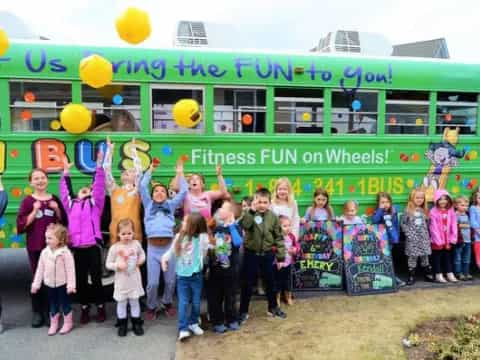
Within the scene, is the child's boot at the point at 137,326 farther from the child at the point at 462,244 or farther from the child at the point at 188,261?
the child at the point at 462,244

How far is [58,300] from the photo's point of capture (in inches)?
147

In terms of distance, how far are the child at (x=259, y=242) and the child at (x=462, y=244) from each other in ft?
7.59

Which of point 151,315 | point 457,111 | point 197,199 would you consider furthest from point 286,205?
point 457,111

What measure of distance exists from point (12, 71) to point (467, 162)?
16.5 ft

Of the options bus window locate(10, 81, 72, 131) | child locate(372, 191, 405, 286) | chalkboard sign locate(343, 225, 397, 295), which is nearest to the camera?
bus window locate(10, 81, 72, 131)

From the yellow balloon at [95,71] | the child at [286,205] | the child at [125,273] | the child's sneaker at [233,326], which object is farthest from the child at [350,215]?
the yellow balloon at [95,71]

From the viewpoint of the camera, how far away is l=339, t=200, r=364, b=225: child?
15.3 feet

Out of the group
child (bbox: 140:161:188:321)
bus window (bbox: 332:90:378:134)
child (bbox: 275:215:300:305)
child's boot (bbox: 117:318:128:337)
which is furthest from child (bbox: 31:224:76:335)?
bus window (bbox: 332:90:378:134)

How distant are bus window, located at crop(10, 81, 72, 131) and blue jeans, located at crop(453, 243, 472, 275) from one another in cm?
454

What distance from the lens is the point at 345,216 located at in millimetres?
4719

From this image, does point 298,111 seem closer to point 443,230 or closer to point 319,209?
point 319,209

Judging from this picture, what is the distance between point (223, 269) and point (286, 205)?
102 cm

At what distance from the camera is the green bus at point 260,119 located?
13.7 feet

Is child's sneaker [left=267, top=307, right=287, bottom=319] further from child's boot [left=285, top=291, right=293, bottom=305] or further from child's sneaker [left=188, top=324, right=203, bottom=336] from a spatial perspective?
child's sneaker [left=188, top=324, right=203, bottom=336]
